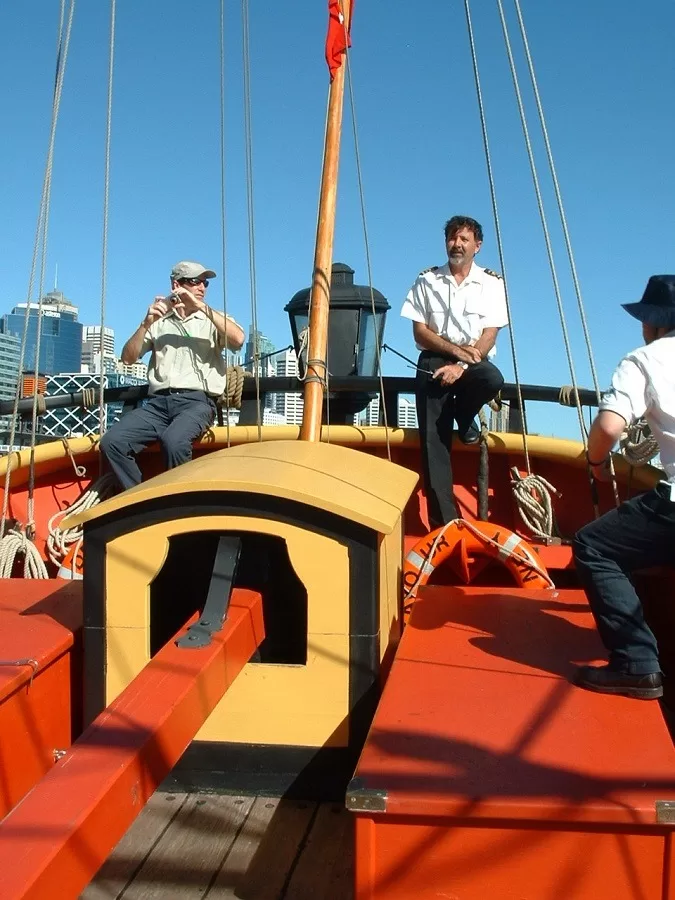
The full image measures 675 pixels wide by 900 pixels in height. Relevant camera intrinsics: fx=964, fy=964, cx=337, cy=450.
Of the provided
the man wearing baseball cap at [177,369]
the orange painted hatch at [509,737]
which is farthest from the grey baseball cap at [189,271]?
the orange painted hatch at [509,737]

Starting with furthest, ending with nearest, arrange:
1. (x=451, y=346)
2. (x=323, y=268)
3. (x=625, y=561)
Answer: (x=451, y=346)
(x=323, y=268)
(x=625, y=561)

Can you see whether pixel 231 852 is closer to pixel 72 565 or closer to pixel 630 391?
pixel 630 391

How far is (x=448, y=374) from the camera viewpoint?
5.01 meters

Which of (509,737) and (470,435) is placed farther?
(470,435)

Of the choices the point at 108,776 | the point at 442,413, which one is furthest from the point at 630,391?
the point at 442,413

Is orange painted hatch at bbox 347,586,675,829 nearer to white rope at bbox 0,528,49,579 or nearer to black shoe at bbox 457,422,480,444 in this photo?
black shoe at bbox 457,422,480,444

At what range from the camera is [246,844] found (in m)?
2.78

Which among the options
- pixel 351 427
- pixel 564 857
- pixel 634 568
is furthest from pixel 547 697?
pixel 351 427

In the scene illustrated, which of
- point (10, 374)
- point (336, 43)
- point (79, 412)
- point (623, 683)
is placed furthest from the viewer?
point (10, 374)

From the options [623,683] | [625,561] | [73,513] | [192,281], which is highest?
[192,281]

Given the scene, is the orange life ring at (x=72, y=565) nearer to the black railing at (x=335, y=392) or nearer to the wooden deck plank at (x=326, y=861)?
the black railing at (x=335, y=392)

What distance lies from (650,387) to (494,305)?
2.60 meters

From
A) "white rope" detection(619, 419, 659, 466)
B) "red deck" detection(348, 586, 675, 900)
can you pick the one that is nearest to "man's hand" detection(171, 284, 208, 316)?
"white rope" detection(619, 419, 659, 466)

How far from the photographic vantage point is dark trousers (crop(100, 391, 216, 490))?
5.22 m
